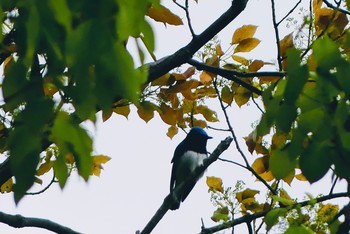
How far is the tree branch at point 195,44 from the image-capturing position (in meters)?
3.82

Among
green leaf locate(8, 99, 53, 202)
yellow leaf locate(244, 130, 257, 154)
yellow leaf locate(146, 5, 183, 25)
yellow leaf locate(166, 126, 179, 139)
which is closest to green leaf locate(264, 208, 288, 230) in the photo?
green leaf locate(8, 99, 53, 202)

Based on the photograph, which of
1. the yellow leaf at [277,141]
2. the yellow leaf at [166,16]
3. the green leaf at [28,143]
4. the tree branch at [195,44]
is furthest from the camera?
the yellow leaf at [277,141]

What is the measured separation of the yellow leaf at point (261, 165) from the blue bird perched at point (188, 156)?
4.22 meters

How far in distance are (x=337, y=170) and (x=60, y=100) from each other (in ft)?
2.24

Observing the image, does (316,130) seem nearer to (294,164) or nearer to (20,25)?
(294,164)

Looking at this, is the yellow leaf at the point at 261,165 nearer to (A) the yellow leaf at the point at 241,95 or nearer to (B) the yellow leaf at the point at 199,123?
(A) the yellow leaf at the point at 241,95

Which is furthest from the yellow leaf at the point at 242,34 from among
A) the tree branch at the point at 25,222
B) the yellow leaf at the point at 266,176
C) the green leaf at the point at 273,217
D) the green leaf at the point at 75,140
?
the green leaf at the point at 75,140

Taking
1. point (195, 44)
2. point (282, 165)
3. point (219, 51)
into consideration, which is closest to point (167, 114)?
point (219, 51)

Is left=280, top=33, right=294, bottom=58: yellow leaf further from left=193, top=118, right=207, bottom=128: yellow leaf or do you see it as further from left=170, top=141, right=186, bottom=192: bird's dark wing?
left=170, top=141, right=186, bottom=192: bird's dark wing

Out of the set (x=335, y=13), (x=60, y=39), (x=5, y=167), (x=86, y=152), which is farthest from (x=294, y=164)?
(x=335, y=13)

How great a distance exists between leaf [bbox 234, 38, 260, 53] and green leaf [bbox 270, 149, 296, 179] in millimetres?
2569

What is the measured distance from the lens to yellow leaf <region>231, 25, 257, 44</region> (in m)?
4.46

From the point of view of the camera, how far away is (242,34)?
447cm

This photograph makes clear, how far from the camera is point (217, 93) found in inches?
184
